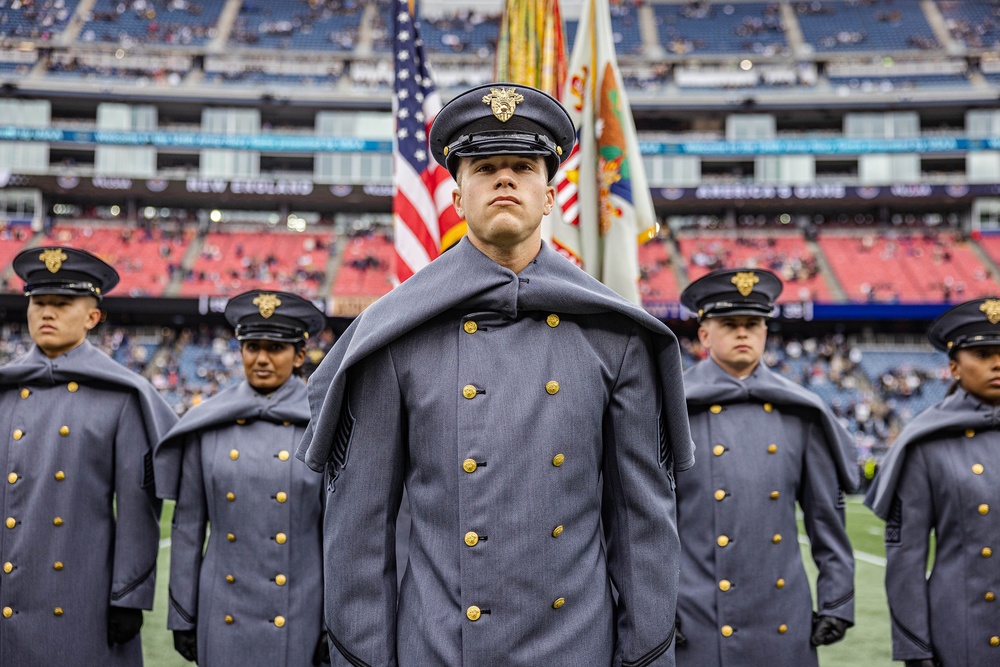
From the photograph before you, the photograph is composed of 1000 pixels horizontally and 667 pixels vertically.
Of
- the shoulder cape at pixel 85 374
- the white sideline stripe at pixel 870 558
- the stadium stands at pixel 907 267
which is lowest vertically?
the white sideline stripe at pixel 870 558

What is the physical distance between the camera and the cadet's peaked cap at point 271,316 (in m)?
4.45

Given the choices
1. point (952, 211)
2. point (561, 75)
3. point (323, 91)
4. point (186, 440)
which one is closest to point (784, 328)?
point (952, 211)

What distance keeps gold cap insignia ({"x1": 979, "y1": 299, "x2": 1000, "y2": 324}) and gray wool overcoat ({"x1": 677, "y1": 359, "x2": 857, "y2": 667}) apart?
0.83 meters

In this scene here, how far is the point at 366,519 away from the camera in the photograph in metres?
2.19

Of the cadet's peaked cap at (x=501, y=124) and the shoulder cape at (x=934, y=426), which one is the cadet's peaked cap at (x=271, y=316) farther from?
the shoulder cape at (x=934, y=426)

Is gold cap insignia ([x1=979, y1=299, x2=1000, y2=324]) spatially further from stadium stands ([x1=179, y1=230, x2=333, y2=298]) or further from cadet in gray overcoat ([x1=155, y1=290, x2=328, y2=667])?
stadium stands ([x1=179, y1=230, x2=333, y2=298])

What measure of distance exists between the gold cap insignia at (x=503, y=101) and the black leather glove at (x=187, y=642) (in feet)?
10.2

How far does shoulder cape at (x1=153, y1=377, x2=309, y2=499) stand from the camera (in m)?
4.25

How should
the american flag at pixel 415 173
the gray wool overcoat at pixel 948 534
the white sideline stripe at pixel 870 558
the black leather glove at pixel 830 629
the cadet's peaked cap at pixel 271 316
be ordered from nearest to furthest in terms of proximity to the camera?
the gray wool overcoat at pixel 948 534
the black leather glove at pixel 830 629
the cadet's peaked cap at pixel 271 316
the american flag at pixel 415 173
the white sideline stripe at pixel 870 558

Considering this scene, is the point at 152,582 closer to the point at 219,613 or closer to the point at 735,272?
the point at 219,613

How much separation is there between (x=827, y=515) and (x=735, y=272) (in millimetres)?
1236

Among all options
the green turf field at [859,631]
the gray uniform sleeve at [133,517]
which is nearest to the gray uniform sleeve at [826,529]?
the gray uniform sleeve at [133,517]

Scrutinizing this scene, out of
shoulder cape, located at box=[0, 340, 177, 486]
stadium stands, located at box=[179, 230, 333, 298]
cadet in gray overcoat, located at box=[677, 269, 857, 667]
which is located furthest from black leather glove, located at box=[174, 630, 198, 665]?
stadium stands, located at box=[179, 230, 333, 298]

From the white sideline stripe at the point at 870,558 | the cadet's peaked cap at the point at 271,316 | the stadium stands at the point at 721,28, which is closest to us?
the cadet's peaked cap at the point at 271,316
